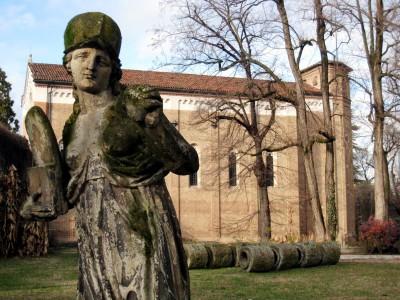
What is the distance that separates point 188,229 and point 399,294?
1069 inches

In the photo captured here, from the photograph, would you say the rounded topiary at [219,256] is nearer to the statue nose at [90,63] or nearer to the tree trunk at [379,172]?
the tree trunk at [379,172]

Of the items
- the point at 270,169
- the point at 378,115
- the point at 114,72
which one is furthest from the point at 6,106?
the point at 114,72

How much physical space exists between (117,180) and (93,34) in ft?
2.65

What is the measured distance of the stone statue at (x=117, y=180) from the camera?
2812mm

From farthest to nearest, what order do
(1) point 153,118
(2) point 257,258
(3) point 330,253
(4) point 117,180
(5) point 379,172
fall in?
(5) point 379,172 → (3) point 330,253 → (2) point 257,258 → (4) point 117,180 → (1) point 153,118

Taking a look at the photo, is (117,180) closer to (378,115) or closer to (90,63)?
(90,63)

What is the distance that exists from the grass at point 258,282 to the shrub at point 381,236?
20.0 feet

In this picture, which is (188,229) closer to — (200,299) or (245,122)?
(245,122)

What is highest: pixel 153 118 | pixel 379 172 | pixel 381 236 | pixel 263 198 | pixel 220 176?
pixel 220 176

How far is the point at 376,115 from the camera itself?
87.9 ft

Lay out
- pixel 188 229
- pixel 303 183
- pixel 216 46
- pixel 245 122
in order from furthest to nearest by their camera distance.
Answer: pixel 303 183 < pixel 188 229 < pixel 245 122 < pixel 216 46

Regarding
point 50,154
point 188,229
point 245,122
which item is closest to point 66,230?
point 188,229

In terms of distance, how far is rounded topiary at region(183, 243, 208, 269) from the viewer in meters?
16.5

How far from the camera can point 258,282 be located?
1388 centimetres
